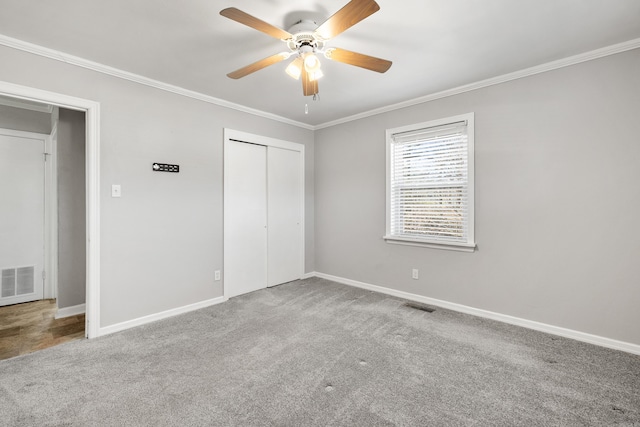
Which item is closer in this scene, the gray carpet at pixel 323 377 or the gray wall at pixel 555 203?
the gray carpet at pixel 323 377

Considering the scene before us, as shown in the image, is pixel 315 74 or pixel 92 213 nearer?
pixel 315 74

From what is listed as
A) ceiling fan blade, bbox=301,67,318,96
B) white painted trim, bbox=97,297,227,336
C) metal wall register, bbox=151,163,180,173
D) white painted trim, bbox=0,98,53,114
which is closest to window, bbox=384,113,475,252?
ceiling fan blade, bbox=301,67,318,96

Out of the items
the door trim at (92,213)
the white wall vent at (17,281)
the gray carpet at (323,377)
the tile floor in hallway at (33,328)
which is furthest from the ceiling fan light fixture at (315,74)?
the white wall vent at (17,281)

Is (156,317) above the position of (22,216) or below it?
below

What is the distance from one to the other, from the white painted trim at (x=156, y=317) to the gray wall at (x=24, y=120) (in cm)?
278

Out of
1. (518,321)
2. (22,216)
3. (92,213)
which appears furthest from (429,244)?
(22,216)

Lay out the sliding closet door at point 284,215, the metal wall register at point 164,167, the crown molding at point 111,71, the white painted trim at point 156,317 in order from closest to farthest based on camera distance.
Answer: the crown molding at point 111,71 < the white painted trim at point 156,317 < the metal wall register at point 164,167 < the sliding closet door at point 284,215

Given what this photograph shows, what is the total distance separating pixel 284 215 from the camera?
446 cm

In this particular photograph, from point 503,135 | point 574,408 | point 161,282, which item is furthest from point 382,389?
point 503,135

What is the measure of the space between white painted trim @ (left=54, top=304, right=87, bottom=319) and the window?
3.84 m

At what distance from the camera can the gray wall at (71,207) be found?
3.31 metres

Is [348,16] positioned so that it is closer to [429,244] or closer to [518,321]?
[429,244]

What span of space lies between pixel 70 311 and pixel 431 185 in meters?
4.48

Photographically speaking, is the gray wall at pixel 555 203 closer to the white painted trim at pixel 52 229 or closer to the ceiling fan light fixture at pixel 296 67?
the ceiling fan light fixture at pixel 296 67
